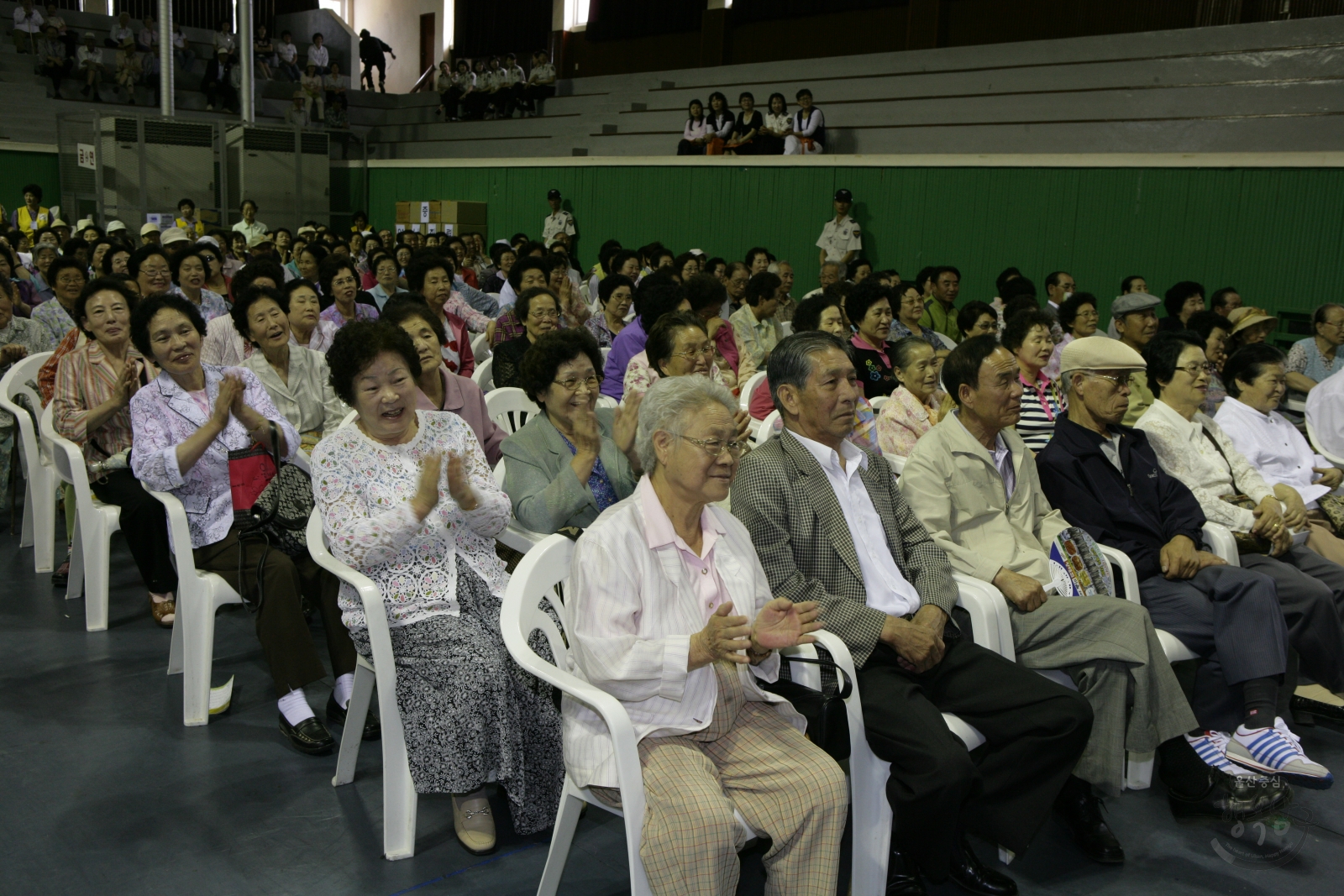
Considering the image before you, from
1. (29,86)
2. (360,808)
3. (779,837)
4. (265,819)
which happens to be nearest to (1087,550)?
(779,837)

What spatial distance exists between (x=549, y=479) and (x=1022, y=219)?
9.29 m

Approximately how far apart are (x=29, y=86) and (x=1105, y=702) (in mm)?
20377

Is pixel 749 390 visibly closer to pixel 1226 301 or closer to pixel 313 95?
pixel 1226 301

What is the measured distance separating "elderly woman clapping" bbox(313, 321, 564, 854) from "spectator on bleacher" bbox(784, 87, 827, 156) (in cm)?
1103

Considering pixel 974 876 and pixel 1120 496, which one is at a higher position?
pixel 1120 496

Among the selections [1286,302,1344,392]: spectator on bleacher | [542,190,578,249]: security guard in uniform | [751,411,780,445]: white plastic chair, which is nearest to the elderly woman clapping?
[751,411,780,445]: white plastic chair

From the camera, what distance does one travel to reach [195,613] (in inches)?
127

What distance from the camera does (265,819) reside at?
2732mm

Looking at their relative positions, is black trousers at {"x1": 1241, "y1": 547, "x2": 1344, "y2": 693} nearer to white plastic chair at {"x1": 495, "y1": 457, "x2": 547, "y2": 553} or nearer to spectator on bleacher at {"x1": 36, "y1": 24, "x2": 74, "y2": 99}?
white plastic chair at {"x1": 495, "y1": 457, "x2": 547, "y2": 553}

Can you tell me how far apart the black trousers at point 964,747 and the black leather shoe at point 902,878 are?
2 cm

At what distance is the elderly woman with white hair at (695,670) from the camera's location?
2078mm

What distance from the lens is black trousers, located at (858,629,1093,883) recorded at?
7.82 ft

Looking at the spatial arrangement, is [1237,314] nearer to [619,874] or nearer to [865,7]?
[619,874]

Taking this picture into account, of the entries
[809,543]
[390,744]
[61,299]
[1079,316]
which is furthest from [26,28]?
[809,543]
